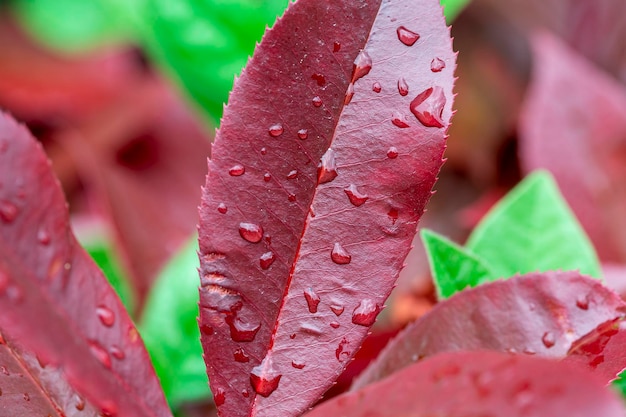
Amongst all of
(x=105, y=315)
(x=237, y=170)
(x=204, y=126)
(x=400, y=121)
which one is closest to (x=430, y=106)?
(x=400, y=121)

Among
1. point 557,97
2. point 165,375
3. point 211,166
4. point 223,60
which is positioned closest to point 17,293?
point 211,166

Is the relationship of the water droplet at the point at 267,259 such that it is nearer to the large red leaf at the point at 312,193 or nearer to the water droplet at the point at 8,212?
the large red leaf at the point at 312,193

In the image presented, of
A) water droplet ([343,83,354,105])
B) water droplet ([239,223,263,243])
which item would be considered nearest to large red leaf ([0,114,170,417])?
water droplet ([239,223,263,243])

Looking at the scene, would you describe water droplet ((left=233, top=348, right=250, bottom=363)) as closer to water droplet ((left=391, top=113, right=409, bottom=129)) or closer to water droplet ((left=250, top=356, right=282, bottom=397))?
water droplet ((left=250, top=356, right=282, bottom=397))

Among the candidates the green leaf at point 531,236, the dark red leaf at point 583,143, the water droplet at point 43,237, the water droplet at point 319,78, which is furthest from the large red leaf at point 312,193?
the dark red leaf at point 583,143

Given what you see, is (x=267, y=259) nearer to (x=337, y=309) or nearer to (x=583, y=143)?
(x=337, y=309)

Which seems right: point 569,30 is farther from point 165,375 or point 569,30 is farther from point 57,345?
point 57,345

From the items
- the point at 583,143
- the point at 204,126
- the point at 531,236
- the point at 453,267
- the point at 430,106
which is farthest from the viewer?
the point at 204,126
